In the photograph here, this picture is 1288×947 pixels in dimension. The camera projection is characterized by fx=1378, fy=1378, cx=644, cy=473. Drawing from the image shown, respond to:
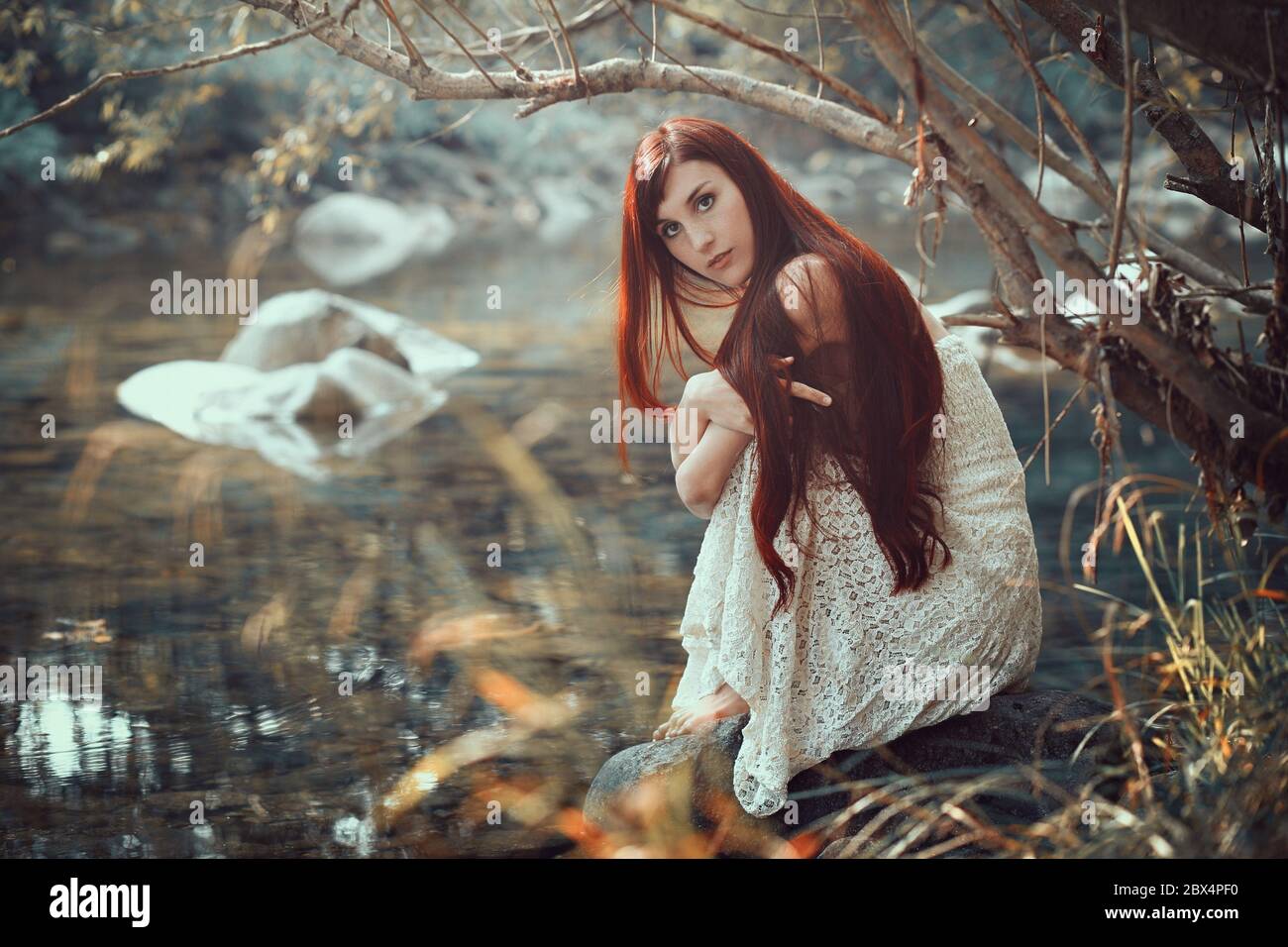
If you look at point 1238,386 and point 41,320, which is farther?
point 41,320

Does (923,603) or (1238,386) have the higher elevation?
(1238,386)

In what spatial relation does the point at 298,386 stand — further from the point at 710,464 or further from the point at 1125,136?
the point at 1125,136

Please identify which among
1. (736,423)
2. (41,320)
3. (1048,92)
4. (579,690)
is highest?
(41,320)

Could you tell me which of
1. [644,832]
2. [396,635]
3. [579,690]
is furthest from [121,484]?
[644,832]

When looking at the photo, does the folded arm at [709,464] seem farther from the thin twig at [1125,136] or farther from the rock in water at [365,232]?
the rock in water at [365,232]

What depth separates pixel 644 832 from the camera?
2.76 meters

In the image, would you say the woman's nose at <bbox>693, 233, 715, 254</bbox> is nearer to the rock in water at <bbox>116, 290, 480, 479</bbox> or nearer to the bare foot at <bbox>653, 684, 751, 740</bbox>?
the bare foot at <bbox>653, 684, 751, 740</bbox>

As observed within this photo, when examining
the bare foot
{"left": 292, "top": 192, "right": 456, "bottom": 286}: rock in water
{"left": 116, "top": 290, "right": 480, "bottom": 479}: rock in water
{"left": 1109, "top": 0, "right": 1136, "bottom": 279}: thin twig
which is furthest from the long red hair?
{"left": 292, "top": 192, "right": 456, "bottom": 286}: rock in water

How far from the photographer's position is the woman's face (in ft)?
8.96

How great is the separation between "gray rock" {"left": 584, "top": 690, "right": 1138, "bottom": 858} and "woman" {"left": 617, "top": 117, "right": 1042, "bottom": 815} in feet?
0.14

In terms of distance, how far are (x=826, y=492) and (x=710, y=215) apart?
0.60 metres

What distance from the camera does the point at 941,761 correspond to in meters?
2.69

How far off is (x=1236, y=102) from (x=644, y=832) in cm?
181
